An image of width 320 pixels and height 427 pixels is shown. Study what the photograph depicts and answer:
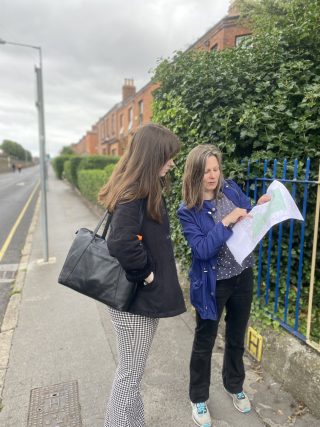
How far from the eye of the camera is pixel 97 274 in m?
1.74

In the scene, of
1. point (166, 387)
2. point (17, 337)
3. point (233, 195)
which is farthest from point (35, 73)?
point (166, 387)

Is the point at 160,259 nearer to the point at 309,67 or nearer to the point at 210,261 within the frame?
the point at 210,261

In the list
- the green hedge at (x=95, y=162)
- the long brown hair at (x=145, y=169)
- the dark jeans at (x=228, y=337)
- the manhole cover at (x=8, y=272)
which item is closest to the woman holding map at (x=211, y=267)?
the dark jeans at (x=228, y=337)

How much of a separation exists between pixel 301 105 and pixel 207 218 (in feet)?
4.60

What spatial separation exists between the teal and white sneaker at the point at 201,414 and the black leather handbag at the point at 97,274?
1076 mm

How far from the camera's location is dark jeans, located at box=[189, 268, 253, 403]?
2.15m

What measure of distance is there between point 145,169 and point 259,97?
1.94 meters

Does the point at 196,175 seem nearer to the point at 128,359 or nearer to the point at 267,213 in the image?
the point at 267,213

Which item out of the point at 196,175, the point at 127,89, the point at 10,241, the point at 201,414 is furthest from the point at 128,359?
the point at 127,89

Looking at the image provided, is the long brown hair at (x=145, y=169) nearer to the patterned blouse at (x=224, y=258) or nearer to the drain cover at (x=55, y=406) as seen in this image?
the patterned blouse at (x=224, y=258)

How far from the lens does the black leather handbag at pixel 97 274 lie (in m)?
1.68

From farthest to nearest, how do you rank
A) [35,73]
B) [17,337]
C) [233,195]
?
[35,73], [17,337], [233,195]

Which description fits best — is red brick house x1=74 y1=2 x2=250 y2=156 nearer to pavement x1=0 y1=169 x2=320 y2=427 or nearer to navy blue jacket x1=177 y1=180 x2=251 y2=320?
pavement x1=0 y1=169 x2=320 y2=427

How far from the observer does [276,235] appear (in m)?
2.95
